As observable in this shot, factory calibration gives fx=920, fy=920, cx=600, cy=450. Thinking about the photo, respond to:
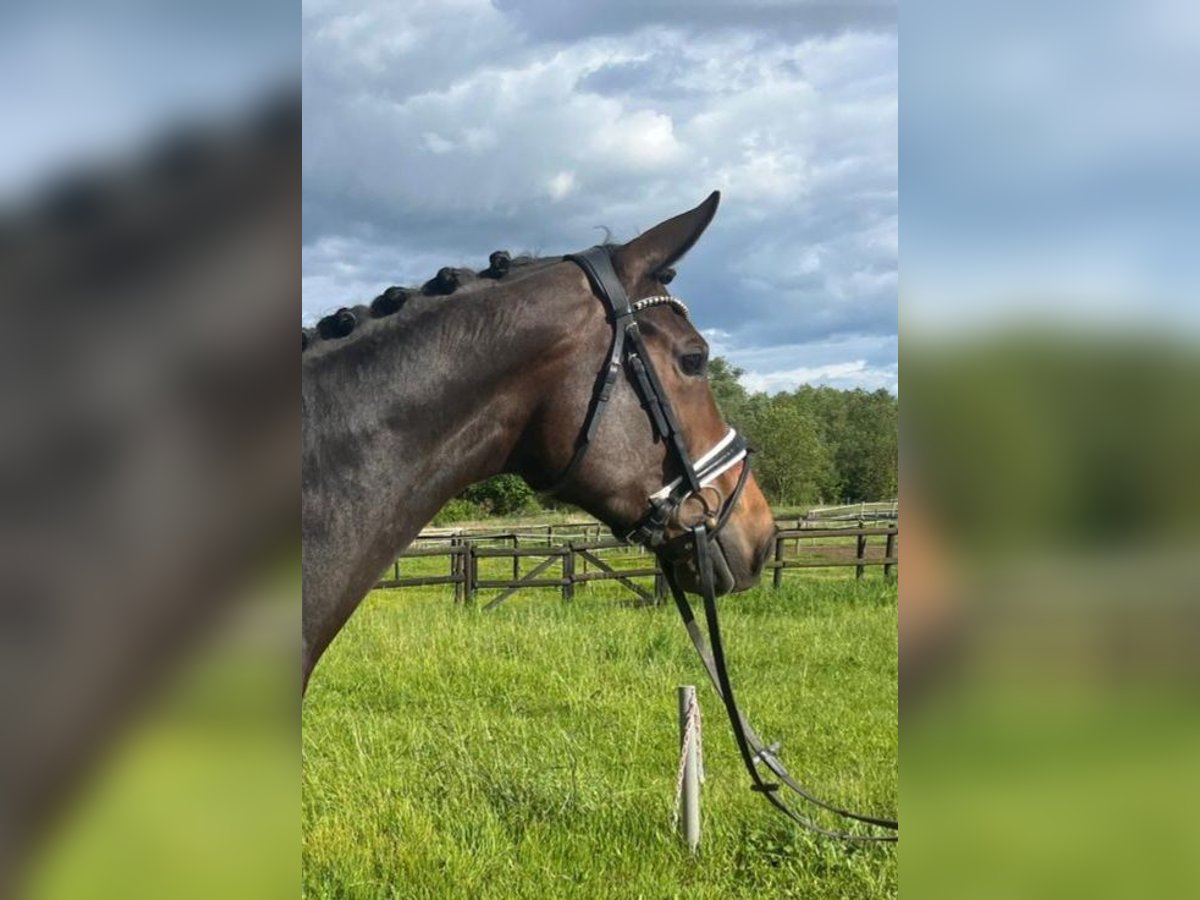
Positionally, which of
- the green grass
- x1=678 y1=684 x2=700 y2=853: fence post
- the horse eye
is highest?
the horse eye

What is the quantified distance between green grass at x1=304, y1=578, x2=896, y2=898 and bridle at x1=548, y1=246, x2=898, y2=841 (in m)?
1.50

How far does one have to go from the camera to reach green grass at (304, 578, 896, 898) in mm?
3848

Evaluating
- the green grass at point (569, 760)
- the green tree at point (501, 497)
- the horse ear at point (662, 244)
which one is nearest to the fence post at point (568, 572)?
the green grass at point (569, 760)

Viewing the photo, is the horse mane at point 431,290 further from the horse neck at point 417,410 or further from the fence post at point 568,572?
the fence post at point 568,572

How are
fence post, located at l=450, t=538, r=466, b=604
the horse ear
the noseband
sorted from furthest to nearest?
fence post, located at l=450, t=538, r=466, b=604 < the horse ear < the noseband

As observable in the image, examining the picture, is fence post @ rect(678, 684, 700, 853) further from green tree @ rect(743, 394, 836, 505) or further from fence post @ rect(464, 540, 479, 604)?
green tree @ rect(743, 394, 836, 505)

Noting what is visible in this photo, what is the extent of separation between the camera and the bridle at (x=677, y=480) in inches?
96.0

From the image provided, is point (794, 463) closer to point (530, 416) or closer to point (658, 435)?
point (658, 435)

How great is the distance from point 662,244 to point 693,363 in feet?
1.13

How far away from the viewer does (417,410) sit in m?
2.19
